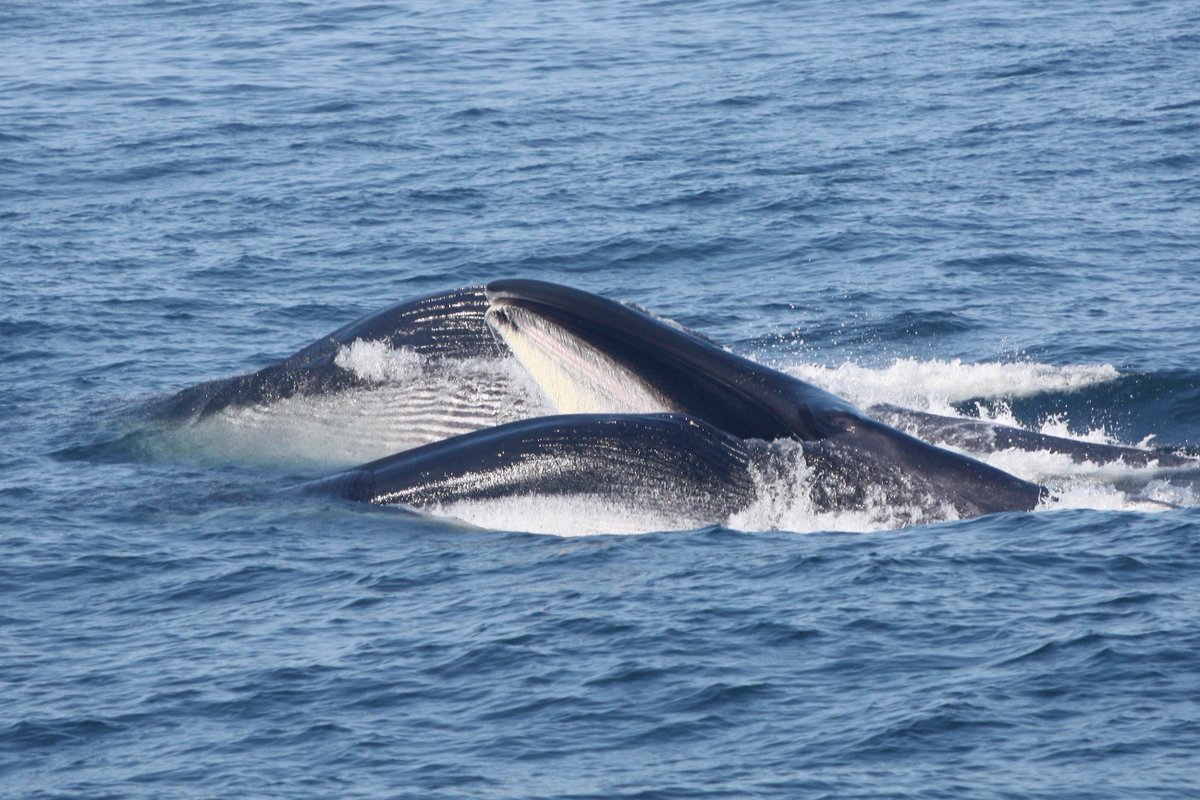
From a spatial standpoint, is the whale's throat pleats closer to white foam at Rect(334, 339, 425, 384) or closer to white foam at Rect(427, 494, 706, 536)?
white foam at Rect(427, 494, 706, 536)

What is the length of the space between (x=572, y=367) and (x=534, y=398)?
2.43 m

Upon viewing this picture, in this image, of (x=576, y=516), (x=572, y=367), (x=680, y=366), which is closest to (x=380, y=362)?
(x=572, y=367)

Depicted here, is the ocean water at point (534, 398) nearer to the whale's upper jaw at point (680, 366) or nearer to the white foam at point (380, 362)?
the white foam at point (380, 362)

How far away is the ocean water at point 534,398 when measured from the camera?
12.0 metres

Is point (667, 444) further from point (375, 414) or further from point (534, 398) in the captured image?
point (375, 414)

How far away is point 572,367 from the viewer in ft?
52.0

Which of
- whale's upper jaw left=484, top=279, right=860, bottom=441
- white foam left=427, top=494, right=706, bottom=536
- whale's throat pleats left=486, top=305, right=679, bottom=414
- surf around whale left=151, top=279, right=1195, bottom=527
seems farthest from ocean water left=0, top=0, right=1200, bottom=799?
whale's throat pleats left=486, top=305, right=679, bottom=414

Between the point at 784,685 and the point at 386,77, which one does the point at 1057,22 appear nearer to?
the point at 386,77

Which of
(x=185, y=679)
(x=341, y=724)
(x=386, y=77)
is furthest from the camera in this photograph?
(x=386, y=77)

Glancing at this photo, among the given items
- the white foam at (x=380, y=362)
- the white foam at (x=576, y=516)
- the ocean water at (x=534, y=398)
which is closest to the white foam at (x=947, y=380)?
the ocean water at (x=534, y=398)

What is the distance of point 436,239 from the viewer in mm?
29672

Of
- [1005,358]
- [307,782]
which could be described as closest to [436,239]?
[1005,358]

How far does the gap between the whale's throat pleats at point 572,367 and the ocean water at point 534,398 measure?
105 cm

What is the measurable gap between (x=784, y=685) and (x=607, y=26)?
127ft
